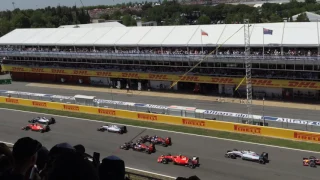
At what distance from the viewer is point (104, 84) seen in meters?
51.8

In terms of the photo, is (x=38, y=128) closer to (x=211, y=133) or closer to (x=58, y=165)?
(x=211, y=133)

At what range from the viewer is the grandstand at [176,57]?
3872 cm

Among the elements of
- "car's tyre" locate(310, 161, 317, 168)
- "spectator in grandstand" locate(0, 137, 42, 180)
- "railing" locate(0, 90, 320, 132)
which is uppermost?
"spectator in grandstand" locate(0, 137, 42, 180)

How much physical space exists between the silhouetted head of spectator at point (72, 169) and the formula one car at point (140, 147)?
22.6 m

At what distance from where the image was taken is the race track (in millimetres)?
22156

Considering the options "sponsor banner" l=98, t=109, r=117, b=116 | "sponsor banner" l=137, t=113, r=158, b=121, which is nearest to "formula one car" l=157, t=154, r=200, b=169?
"sponsor banner" l=137, t=113, r=158, b=121

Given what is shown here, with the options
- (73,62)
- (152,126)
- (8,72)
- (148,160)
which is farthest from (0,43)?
(148,160)

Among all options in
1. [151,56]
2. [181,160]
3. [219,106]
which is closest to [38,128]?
[181,160]

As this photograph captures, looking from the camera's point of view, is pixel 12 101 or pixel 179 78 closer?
pixel 12 101

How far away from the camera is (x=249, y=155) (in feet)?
77.9

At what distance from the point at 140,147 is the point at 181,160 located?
12.7 ft

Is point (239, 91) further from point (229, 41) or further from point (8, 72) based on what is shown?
point (8, 72)

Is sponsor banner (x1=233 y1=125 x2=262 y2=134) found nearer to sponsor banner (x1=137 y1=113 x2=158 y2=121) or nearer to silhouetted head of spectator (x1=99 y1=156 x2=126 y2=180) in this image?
sponsor banner (x1=137 y1=113 x2=158 y2=121)

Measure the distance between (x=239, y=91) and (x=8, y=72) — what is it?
4269 centimetres
